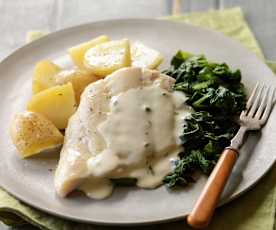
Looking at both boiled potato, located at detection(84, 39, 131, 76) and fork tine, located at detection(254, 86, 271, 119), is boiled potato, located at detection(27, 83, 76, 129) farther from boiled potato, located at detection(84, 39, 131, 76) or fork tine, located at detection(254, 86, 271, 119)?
fork tine, located at detection(254, 86, 271, 119)

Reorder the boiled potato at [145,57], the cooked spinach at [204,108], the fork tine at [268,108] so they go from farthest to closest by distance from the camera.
Result: the boiled potato at [145,57] → the fork tine at [268,108] → the cooked spinach at [204,108]

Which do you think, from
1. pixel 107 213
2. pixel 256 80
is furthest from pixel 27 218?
pixel 256 80

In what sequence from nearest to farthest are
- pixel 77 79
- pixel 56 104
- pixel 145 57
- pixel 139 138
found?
pixel 139 138 → pixel 56 104 → pixel 77 79 → pixel 145 57

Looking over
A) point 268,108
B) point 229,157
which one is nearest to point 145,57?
point 268,108

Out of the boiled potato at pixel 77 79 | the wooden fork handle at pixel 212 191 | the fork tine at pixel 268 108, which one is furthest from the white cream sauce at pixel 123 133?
the fork tine at pixel 268 108

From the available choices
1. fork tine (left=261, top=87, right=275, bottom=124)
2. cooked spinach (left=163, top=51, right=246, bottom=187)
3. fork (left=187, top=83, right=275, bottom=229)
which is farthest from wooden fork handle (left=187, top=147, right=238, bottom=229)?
fork tine (left=261, top=87, right=275, bottom=124)

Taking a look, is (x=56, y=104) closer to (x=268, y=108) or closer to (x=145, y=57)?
(x=145, y=57)

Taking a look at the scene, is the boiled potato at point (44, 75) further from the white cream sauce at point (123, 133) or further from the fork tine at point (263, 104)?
the fork tine at point (263, 104)
